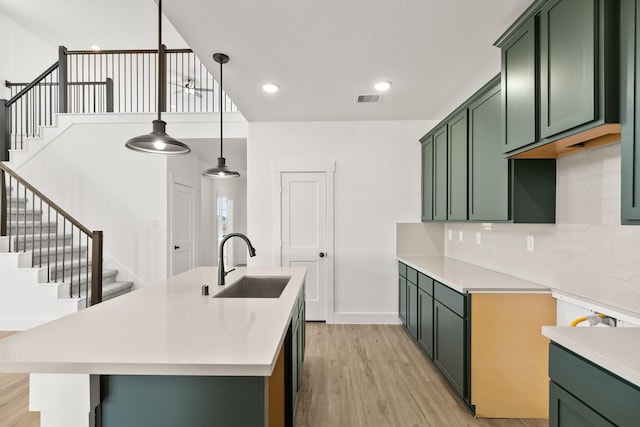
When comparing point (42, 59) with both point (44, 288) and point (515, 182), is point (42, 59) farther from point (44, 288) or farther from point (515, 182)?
point (515, 182)

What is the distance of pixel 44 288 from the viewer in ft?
12.7

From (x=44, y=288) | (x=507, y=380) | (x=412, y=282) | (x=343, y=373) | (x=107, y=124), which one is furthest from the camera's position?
(x=107, y=124)

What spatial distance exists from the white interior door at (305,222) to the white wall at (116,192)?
2.19 m

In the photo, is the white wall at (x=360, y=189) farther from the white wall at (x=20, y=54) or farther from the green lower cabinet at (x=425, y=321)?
the white wall at (x=20, y=54)

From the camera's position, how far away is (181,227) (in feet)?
18.0

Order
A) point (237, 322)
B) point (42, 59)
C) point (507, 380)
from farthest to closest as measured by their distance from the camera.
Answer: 1. point (42, 59)
2. point (507, 380)
3. point (237, 322)

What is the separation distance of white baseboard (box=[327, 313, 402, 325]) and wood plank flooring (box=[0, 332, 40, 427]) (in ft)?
9.60

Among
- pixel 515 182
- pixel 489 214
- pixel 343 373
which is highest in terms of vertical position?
pixel 515 182

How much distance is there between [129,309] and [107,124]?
4.53 metres

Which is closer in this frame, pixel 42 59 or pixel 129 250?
pixel 129 250

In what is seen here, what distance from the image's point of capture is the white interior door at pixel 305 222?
4.20m

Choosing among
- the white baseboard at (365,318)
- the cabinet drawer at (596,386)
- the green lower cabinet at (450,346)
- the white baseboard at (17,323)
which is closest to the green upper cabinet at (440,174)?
the green lower cabinet at (450,346)

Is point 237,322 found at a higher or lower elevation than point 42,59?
lower

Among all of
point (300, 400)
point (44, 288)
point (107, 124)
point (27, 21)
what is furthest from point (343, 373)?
point (27, 21)
